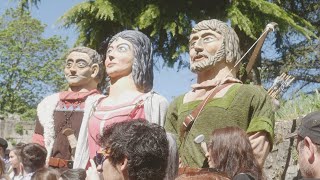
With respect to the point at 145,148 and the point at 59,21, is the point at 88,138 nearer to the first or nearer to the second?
the point at 145,148

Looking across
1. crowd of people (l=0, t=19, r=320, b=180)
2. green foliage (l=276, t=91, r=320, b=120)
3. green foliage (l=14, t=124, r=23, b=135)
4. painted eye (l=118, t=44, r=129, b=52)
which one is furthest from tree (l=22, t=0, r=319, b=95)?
green foliage (l=14, t=124, r=23, b=135)

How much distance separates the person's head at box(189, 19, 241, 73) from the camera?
3615mm

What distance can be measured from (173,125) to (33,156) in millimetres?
1675

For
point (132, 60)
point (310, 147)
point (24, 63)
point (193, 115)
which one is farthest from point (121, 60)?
point (24, 63)

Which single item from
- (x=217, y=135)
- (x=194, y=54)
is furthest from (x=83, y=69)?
(x=217, y=135)

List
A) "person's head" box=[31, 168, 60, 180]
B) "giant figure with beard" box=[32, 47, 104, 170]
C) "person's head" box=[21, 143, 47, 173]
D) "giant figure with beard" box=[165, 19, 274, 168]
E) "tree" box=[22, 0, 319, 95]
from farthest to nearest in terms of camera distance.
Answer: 1. "tree" box=[22, 0, 319, 95]
2. "person's head" box=[21, 143, 47, 173]
3. "giant figure with beard" box=[32, 47, 104, 170]
4. "person's head" box=[31, 168, 60, 180]
5. "giant figure with beard" box=[165, 19, 274, 168]

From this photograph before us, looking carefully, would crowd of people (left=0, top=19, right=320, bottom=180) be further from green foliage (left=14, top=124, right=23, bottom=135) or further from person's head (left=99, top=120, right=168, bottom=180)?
green foliage (left=14, top=124, right=23, bottom=135)

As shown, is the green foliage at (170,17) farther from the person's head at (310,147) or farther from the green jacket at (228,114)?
the person's head at (310,147)

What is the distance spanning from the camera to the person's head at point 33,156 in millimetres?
4836

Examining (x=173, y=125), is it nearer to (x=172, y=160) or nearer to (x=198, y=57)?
(x=198, y=57)

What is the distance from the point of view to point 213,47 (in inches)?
143

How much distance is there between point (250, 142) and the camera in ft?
10.6

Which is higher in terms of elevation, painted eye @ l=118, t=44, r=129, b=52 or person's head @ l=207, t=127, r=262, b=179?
painted eye @ l=118, t=44, r=129, b=52

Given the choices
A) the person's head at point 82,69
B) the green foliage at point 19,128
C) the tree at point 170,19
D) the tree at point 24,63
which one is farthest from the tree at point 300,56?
the tree at point 24,63
